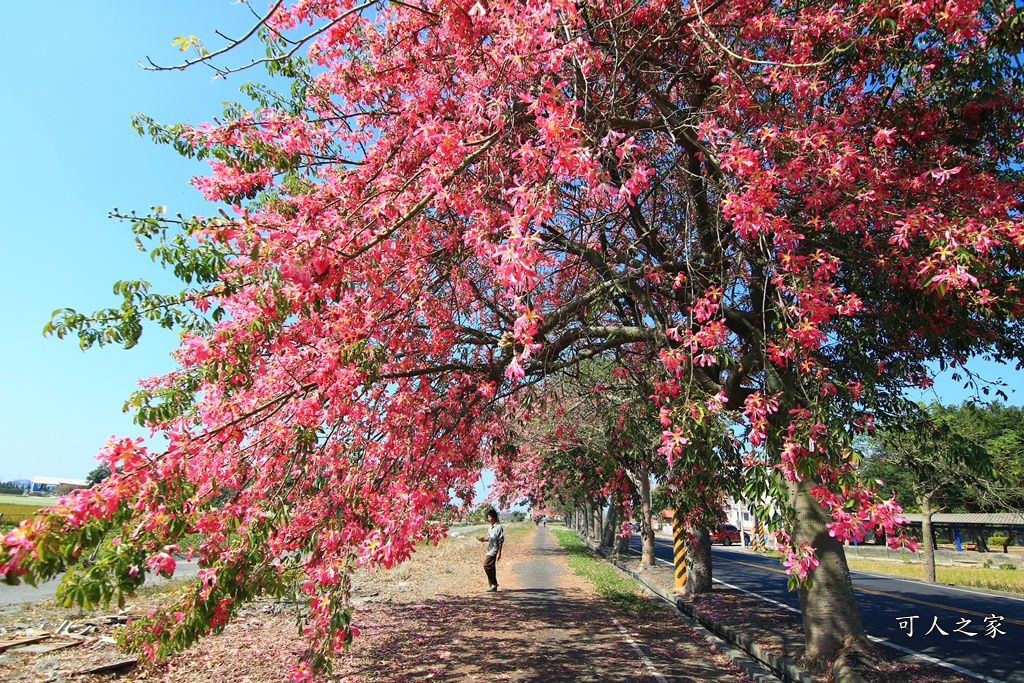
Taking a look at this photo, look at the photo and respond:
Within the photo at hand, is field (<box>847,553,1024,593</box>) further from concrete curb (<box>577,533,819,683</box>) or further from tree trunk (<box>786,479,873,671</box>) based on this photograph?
tree trunk (<box>786,479,873,671</box>)

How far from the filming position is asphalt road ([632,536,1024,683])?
8.11 m

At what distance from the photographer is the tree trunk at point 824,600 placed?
257 inches

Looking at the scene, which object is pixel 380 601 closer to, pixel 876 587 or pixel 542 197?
pixel 542 197

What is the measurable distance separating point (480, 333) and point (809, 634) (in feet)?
16.8

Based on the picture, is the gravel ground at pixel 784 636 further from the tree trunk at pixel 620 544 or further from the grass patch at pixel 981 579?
the tree trunk at pixel 620 544

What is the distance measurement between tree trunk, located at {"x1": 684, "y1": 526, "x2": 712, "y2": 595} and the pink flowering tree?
6.52 m

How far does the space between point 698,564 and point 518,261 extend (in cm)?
1199

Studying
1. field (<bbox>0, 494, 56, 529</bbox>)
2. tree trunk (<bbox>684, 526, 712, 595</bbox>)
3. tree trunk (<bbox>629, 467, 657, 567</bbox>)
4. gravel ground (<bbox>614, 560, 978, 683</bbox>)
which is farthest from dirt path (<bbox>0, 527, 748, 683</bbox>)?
tree trunk (<bbox>629, 467, 657, 567</bbox>)

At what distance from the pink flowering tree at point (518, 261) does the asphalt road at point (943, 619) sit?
10.1ft

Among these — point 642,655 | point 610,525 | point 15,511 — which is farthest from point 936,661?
point 15,511

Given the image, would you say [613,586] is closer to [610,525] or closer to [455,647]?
[455,647]

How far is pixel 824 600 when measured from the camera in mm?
6664

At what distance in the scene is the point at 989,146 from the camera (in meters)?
6.68

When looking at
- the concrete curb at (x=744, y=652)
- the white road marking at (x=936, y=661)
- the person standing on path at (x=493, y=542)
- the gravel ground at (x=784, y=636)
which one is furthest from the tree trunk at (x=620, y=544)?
the white road marking at (x=936, y=661)
